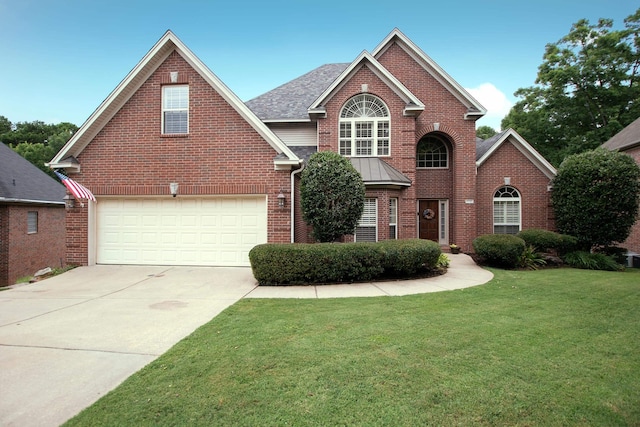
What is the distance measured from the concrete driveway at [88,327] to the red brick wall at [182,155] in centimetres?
249

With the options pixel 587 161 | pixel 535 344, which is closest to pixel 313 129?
pixel 587 161

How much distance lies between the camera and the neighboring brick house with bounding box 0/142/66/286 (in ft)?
49.8

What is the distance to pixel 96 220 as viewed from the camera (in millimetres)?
10016

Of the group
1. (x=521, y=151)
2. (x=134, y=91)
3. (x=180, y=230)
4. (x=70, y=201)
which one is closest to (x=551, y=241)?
(x=521, y=151)

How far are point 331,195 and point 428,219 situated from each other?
307 inches

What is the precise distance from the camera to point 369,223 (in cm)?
1200

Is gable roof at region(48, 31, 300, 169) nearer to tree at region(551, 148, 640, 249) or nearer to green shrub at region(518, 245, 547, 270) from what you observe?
green shrub at region(518, 245, 547, 270)

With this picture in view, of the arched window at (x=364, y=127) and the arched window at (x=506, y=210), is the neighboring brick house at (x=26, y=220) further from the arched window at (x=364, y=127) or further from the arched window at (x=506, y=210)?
the arched window at (x=506, y=210)

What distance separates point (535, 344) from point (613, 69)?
28780 millimetres

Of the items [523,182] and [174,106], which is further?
[523,182]

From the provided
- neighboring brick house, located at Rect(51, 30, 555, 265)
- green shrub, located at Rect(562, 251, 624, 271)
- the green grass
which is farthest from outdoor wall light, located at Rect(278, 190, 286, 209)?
green shrub, located at Rect(562, 251, 624, 271)

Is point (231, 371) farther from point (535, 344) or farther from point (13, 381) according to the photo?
point (535, 344)

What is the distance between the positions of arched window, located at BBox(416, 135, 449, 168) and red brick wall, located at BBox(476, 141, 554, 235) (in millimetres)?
1859

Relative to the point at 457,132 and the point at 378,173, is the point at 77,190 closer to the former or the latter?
the point at 378,173
